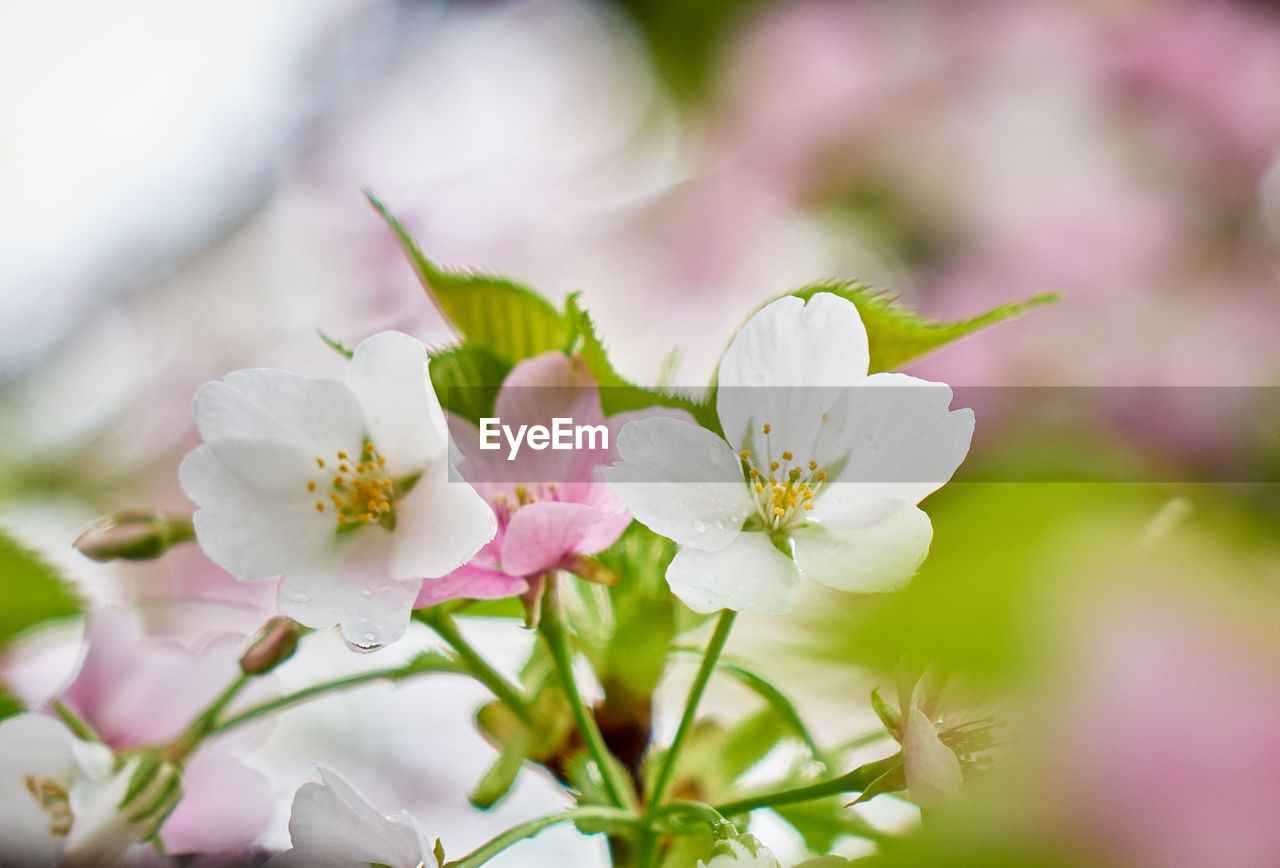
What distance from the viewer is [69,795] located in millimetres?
194

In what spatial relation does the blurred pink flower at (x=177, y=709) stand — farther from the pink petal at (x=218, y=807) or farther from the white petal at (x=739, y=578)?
the white petal at (x=739, y=578)

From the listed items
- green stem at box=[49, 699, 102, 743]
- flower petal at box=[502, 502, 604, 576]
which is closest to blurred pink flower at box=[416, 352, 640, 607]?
flower petal at box=[502, 502, 604, 576]

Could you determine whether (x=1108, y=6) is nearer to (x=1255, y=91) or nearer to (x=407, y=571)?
(x=1255, y=91)

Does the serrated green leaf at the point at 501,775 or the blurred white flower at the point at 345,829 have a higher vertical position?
the blurred white flower at the point at 345,829

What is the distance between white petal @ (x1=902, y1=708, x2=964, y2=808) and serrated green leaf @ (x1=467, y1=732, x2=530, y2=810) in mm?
72

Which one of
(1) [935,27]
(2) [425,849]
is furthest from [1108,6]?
(2) [425,849]

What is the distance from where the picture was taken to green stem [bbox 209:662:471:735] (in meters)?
0.20

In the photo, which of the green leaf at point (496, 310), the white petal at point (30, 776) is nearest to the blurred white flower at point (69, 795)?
the white petal at point (30, 776)

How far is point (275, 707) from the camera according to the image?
0.68 feet

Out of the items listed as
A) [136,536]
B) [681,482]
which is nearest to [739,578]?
[681,482]

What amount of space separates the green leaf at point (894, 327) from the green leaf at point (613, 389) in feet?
0.08

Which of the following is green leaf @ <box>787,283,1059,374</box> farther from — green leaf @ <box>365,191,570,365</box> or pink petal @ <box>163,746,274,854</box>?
pink petal @ <box>163,746,274,854</box>

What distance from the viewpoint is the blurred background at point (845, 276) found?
0.09 m

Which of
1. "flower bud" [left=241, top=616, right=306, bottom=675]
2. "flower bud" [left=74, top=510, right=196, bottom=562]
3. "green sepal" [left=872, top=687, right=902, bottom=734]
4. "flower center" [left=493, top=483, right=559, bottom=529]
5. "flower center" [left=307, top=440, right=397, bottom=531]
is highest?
"flower center" [left=307, top=440, right=397, bottom=531]
